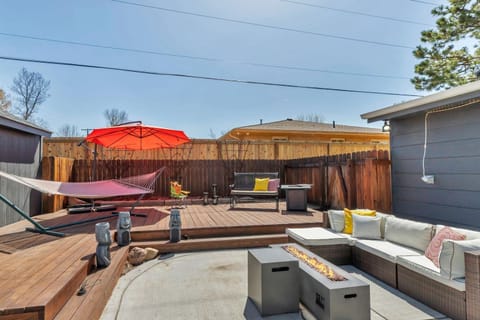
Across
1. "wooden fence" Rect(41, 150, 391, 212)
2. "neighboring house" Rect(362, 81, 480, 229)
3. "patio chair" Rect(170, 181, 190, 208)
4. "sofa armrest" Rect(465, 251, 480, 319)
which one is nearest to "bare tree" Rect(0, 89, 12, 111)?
"wooden fence" Rect(41, 150, 391, 212)

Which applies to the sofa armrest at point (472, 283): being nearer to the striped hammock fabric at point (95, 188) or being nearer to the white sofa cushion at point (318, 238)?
the white sofa cushion at point (318, 238)

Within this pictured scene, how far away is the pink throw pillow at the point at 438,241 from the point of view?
2.44m

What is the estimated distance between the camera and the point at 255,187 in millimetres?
7129

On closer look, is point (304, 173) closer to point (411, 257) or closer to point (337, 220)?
point (337, 220)

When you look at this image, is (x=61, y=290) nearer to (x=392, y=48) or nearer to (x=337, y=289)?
(x=337, y=289)

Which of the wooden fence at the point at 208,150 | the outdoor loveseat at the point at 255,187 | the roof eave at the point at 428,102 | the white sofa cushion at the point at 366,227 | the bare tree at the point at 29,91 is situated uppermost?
the bare tree at the point at 29,91

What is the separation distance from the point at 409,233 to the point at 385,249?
1.11 ft

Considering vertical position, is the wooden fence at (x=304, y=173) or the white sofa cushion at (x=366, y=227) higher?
the wooden fence at (x=304, y=173)

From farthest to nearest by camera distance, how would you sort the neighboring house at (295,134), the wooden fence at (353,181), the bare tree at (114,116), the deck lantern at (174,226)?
the bare tree at (114,116), the neighboring house at (295,134), the wooden fence at (353,181), the deck lantern at (174,226)

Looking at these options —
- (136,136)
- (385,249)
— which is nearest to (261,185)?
(136,136)

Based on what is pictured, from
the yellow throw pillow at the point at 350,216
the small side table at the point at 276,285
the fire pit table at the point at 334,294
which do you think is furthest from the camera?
the yellow throw pillow at the point at 350,216

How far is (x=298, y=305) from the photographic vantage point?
7.68 ft

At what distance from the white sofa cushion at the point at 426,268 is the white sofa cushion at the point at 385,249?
99 millimetres

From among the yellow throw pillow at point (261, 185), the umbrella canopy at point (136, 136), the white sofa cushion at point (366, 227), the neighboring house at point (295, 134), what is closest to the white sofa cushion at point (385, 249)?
the white sofa cushion at point (366, 227)
